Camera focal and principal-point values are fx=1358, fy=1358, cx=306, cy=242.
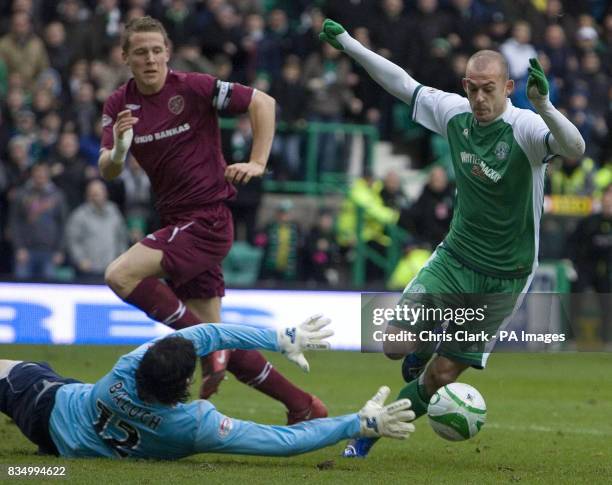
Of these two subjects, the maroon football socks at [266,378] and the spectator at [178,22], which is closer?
the maroon football socks at [266,378]

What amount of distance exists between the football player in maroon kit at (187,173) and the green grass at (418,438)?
0.97 meters

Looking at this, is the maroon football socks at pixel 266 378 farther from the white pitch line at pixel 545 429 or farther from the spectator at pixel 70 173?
the spectator at pixel 70 173

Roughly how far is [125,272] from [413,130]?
14154mm

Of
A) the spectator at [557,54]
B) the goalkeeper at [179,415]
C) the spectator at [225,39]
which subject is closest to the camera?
the goalkeeper at [179,415]

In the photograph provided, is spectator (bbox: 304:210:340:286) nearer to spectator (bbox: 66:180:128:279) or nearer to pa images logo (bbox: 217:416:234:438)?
spectator (bbox: 66:180:128:279)

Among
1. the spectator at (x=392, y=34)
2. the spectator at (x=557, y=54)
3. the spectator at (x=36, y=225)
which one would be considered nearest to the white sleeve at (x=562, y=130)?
the spectator at (x=36, y=225)

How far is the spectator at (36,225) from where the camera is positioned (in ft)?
60.0

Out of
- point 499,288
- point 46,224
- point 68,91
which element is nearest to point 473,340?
point 499,288

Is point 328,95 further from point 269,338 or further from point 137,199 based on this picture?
point 269,338

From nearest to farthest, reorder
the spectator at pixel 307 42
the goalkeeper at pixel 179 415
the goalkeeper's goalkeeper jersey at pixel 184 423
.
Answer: the goalkeeper at pixel 179 415 → the goalkeeper's goalkeeper jersey at pixel 184 423 → the spectator at pixel 307 42

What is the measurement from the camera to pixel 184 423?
7699mm

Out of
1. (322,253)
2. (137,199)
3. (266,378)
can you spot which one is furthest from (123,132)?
(322,253)

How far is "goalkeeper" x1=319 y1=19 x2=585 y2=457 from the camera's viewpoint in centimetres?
860

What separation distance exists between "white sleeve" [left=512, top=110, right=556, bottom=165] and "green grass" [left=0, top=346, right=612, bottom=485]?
76.7 inches
